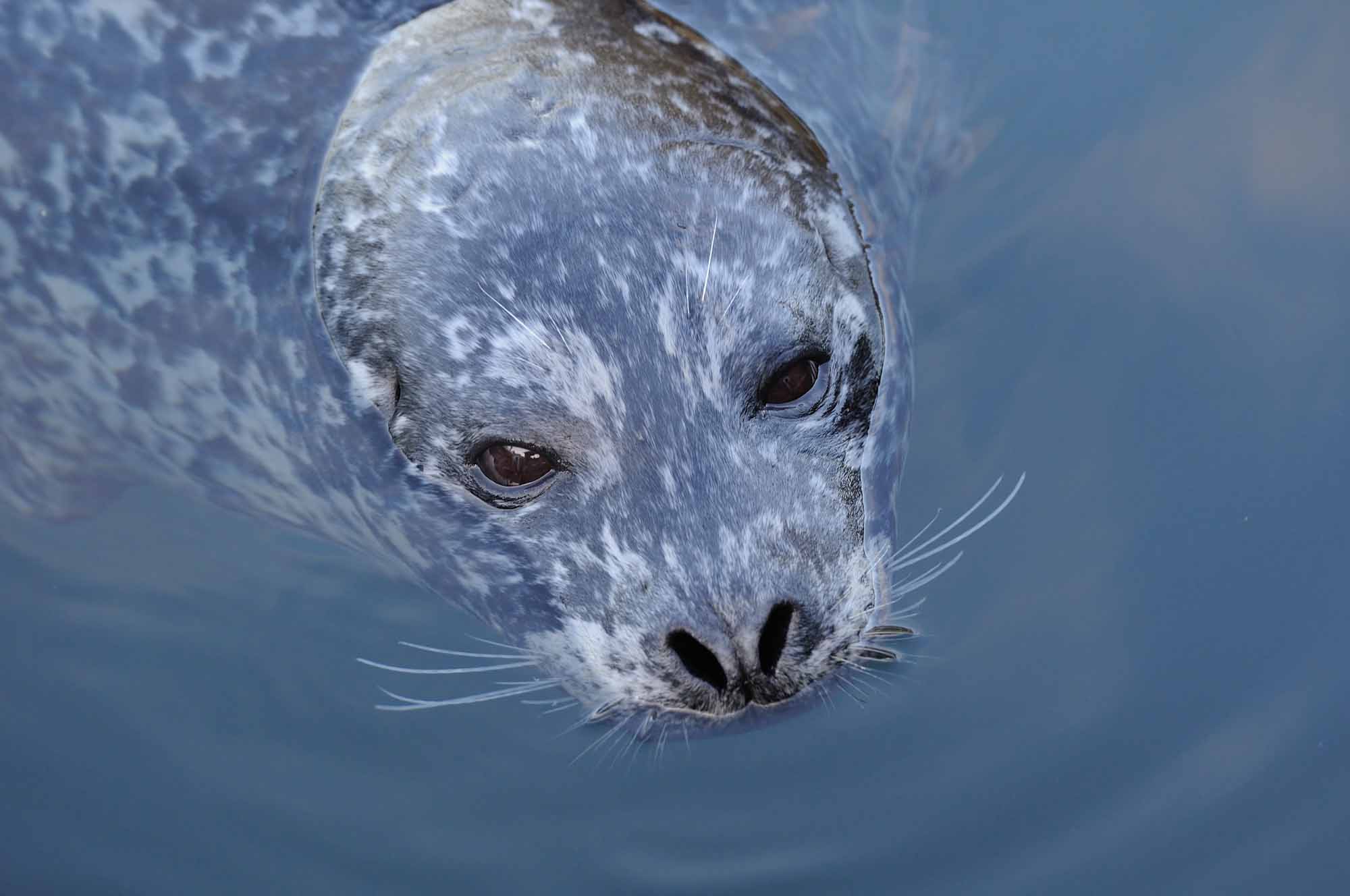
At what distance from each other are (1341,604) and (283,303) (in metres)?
2.29

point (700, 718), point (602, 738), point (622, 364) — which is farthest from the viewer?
point (602, 738)

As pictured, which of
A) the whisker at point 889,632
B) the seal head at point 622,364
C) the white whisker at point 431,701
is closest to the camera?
the seal head at point 622,364

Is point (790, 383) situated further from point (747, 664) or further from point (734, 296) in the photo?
point (747, 664)

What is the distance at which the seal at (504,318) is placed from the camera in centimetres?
239

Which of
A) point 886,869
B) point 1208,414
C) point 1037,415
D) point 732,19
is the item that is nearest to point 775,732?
point 886,869

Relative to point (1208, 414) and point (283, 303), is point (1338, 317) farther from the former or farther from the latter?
point (283, 303)

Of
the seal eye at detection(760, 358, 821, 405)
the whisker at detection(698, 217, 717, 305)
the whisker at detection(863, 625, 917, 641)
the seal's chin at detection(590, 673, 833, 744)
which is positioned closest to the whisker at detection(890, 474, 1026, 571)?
the whisker at detection(863, 625, 917, 641)

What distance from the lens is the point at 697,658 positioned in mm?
2312

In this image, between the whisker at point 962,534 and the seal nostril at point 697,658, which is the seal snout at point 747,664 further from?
the whisker at point 962,534

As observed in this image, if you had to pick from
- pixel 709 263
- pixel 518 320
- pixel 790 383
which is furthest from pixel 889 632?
pixel 518 320

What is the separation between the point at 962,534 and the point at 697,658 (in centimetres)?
91

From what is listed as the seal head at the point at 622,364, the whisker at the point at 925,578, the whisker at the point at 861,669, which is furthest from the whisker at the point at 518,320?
the whisker at the point at 925,578

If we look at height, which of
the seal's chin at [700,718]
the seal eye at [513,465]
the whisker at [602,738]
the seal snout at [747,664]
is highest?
the seal eye at [513,465]

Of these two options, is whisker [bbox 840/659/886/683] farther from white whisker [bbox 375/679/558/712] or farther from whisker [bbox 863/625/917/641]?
white whisker [bbox 375/679/558/712]
